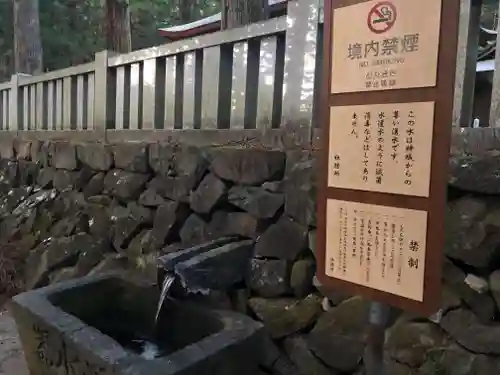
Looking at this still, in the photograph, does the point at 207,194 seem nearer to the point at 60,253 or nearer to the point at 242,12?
the point at 242,12

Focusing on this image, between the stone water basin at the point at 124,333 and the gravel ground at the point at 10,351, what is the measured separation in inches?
27.9

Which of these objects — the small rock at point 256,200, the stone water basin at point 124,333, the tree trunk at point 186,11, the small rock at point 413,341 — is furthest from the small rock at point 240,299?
the tree trunk at point 186,11

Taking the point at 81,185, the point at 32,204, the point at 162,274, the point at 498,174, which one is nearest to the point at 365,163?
the point at 498,174

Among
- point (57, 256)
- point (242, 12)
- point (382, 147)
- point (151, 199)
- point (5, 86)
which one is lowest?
point (57, 256)

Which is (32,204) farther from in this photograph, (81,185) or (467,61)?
(467,61)

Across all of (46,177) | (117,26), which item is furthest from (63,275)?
(117,26)

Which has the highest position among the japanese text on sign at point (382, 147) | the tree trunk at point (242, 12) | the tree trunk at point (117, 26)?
the tree trunk at point (117, 26)

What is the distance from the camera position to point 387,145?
149cm

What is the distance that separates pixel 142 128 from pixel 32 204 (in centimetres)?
→ 217

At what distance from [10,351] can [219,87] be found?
2780 millimetres

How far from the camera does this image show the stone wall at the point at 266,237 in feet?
6.49

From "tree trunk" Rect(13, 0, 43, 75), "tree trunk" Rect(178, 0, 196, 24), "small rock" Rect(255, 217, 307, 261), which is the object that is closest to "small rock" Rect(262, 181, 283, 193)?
"small rock" Rect(255, 217, 307, 261)

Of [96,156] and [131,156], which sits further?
[96,156]

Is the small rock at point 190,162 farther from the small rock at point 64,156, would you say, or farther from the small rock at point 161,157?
the small rock at point 64,156
